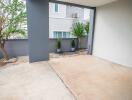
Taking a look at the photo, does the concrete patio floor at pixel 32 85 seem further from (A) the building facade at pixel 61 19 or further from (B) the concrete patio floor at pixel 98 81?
(A) the building facade at pixel 61 19

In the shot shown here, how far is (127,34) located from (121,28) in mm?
329

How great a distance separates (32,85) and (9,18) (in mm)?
3888

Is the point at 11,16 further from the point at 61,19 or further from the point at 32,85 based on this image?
the point at 61,19

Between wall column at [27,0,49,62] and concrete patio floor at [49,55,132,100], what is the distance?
0.82 meters

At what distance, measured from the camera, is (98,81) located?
3053 millimetres

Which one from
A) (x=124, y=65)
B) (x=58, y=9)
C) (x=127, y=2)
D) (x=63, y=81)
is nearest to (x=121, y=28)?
(x=127, y=2)

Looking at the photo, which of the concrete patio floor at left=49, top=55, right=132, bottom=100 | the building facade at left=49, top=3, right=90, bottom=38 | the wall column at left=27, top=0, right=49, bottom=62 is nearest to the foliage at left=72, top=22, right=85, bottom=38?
the building facade at left=49, top=3, right=90, bottom=38

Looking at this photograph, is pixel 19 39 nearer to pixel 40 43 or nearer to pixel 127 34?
pixel 40 43

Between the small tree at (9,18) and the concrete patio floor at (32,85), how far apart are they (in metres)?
2.26

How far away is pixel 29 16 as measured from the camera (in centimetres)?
429

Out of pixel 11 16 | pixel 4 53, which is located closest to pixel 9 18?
pixel 11 16

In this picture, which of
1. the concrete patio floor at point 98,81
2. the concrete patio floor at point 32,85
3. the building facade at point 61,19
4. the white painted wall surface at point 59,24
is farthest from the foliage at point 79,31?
the concrete patio floor at point 32,85

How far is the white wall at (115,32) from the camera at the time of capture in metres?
3.97

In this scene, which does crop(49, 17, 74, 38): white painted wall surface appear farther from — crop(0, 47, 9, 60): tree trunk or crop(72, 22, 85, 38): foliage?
crop(0, 47, 9, 60): tree trunk
